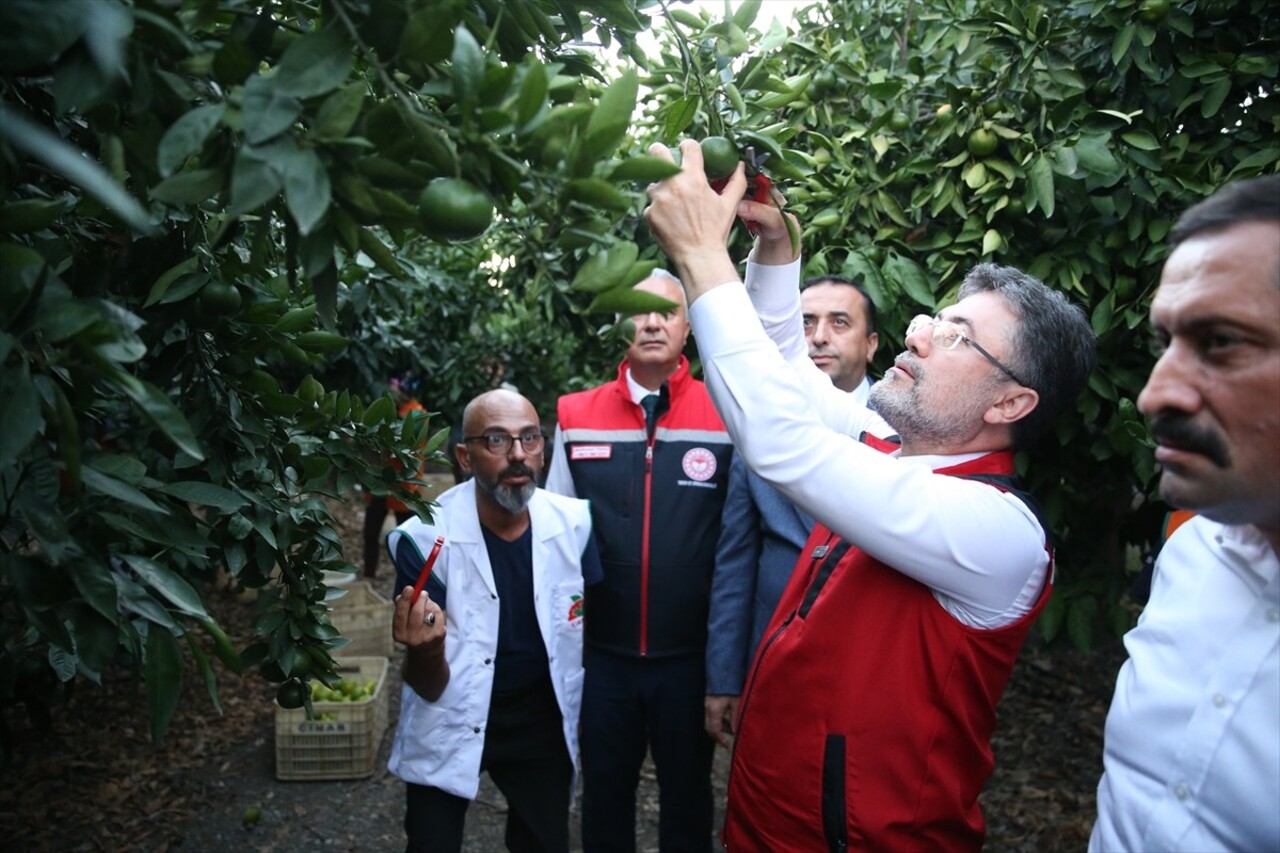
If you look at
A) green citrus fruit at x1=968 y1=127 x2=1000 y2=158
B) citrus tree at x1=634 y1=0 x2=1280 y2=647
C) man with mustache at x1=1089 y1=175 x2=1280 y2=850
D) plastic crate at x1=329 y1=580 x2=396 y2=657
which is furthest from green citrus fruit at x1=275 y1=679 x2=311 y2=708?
plastic crate at x1=329 y1=580 x2=396 y2=657

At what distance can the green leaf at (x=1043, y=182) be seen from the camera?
273 centimetres

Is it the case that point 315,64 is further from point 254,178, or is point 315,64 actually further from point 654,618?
point 654,618

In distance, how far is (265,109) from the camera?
0.85 metres

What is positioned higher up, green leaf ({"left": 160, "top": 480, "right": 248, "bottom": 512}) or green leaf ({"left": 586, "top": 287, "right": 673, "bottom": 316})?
green leaf ({"left": 586, "top": 287, "right": 673, "bottom": 316})

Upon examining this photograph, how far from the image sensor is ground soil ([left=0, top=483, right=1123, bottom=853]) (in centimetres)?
390

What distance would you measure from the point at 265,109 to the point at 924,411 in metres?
1.33

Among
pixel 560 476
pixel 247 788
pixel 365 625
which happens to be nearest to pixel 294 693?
pixel 560 476

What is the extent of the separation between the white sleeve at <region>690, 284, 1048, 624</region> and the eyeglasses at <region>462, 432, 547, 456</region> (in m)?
1.45

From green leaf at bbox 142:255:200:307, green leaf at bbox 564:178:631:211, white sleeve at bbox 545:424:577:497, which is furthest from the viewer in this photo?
white sleeve at bbox 545:424:577:497

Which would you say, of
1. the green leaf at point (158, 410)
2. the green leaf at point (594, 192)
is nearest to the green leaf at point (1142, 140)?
the green leaf at point (594, 192)

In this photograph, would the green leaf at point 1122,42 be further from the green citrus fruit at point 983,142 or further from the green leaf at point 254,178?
the green leaf at point 254,178

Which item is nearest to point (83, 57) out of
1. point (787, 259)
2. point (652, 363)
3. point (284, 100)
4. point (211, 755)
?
point (284, 100)

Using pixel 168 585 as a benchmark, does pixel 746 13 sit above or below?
above

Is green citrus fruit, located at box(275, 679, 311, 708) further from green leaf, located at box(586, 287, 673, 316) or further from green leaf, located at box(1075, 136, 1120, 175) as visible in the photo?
green leaf, located at box(1075, 136, 1120, 175)
